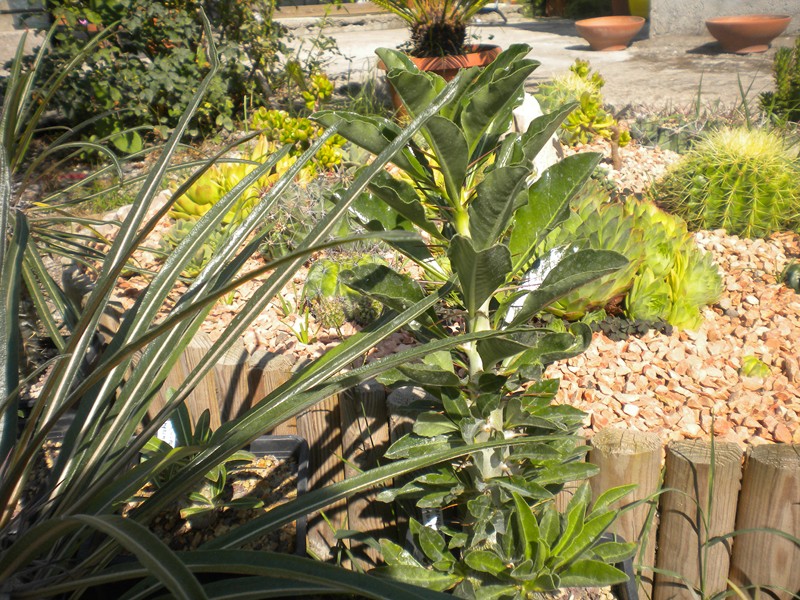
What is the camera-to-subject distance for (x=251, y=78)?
5.02 meters

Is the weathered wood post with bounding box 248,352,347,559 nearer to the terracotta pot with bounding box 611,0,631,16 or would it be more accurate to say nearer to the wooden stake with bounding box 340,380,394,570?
the wooden stake with bounding box 340,380,394,570

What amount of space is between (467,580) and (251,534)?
58 cm

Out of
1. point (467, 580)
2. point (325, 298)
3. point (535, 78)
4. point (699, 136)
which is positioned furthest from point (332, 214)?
point (535, 78)

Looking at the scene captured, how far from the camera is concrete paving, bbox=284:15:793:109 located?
19.2ft

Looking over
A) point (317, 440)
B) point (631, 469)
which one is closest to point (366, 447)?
point (317, 440)

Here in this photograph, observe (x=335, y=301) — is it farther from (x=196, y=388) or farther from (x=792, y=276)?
(x=792, y=276)

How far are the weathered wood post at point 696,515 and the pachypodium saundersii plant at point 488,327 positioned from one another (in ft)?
1.36

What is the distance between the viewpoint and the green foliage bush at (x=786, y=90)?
4293mm

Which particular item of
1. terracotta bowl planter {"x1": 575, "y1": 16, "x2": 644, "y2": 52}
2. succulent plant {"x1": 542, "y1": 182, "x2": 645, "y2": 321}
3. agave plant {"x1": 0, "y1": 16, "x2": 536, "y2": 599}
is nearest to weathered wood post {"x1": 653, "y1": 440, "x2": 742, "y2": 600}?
succulent plant {"x1": 542, "y1": 182, "x2": 645, "y2": 321}

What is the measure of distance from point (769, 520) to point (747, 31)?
7.94 m

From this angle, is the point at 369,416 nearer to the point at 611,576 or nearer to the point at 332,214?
the point at 611,576

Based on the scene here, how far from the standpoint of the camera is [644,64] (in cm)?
779

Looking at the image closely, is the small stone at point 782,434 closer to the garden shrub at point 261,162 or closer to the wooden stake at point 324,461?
the wooden stake at point 324,461

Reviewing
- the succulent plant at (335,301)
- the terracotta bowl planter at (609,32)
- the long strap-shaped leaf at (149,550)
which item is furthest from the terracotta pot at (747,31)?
the long strap-shaped leaf at (149,550)
